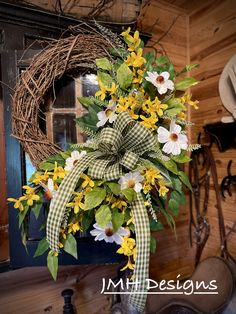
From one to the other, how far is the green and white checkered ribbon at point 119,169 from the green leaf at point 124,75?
4.5 inches

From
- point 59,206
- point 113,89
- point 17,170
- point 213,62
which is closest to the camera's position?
point 59,206

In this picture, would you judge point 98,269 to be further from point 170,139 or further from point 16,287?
point 170,139

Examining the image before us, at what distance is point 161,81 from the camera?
616 millimetres

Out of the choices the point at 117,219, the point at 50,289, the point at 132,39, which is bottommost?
the point at 50,289

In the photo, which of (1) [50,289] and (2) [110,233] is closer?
(2) [110,233]

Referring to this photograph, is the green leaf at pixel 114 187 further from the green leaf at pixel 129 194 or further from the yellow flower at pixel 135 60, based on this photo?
the yellow flower at pixel 135 60

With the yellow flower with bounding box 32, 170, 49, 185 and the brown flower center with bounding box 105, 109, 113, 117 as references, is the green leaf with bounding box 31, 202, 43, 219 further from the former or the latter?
the brown flower center with bounding box 105, 109, 113, 117

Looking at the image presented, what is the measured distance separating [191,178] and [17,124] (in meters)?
1.01

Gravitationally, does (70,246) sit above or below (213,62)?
below

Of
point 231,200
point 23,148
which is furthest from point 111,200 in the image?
point 231,200

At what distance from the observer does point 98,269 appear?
1.12m

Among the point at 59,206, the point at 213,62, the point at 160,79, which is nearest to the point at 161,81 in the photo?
the point at 160,79

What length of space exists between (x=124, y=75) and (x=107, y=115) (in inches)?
4.7

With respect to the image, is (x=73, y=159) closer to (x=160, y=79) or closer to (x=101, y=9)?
(x=160, y=79)
